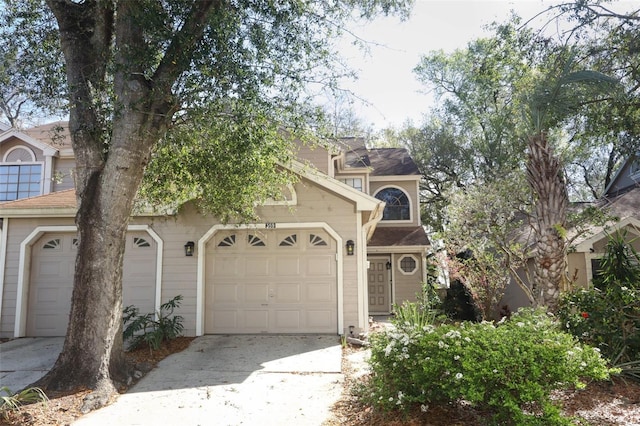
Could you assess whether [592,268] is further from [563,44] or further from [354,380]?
[354,380]

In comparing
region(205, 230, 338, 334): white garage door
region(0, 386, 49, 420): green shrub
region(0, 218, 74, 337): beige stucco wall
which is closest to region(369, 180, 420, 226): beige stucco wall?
region(205, 230, 338, 334): white garage door

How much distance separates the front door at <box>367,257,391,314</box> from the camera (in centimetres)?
1672

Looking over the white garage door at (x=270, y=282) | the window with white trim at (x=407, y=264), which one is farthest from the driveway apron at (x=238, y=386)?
the window with white trim at (x=407, y=264)

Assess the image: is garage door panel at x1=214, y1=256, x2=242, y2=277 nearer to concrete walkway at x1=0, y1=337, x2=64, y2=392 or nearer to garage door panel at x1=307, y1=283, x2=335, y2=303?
garage door panel at x1=307, y1=283, x2=335, y2=303

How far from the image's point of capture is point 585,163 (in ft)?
77.9

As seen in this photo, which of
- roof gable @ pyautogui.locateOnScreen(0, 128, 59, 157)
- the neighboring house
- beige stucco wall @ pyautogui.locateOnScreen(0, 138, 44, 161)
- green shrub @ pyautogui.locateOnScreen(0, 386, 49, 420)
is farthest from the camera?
beige stucco wall @ pyautogui.locateOnScreen(0, 138, 44, 161)

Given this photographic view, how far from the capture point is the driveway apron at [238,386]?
5.78 metres

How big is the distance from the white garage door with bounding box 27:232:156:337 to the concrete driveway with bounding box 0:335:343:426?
6.66ft

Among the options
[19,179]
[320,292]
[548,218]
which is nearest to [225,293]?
[320,292]

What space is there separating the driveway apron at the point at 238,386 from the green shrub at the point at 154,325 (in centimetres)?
53

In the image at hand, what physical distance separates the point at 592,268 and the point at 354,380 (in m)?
8.65

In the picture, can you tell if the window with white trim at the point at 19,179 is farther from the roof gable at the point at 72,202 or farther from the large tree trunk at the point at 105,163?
the large tree trunk at the point at 105,163

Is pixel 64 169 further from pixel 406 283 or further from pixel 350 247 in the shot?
pixel 406 283

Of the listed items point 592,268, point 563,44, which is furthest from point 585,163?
point 563,44
